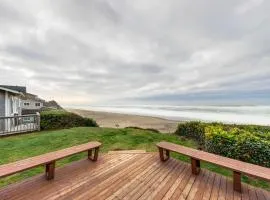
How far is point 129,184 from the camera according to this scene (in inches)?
142

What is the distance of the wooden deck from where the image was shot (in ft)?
10.5

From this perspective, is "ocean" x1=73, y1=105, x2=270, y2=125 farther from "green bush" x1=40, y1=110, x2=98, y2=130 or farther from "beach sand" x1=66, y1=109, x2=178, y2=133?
"green bush" x1=40, y1=110, x2=98, y2=130

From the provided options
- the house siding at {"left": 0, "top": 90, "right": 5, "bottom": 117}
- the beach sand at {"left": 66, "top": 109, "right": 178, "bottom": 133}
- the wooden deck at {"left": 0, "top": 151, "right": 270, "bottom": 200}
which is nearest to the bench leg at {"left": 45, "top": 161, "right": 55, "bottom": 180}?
the wooden deck at {"left": 0, "top": 151, "right": 270, "bottom": 200}

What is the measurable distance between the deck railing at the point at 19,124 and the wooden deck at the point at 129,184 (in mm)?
7996

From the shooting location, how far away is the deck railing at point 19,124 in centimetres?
1022

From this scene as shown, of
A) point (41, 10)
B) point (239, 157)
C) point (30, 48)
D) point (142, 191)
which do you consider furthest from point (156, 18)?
point (30, 48)

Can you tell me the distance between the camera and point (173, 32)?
10898mm

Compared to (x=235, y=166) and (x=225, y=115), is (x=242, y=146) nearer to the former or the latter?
(x=235, y=166)

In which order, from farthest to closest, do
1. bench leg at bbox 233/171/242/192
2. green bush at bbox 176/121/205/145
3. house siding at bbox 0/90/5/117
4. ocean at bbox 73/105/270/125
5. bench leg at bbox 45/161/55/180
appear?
1. ocean at bbox 73/105/270/125
2. house siding at bbox 0/90/5/117
3. green bush at bbox 176/121/205/145
4. bench leg at bbox 45/161/55/180
5. bench leg at bbox 233/171/242/192

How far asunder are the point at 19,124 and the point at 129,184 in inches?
415

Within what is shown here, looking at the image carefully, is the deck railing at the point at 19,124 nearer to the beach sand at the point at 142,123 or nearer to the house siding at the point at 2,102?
the house siding at the point at 2,102

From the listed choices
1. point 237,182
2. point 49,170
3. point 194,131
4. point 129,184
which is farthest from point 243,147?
point 49,170

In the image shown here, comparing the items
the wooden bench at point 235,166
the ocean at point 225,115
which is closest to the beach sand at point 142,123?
the ocean at point 225,115

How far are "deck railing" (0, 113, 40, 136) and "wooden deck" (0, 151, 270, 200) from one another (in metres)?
8.00
